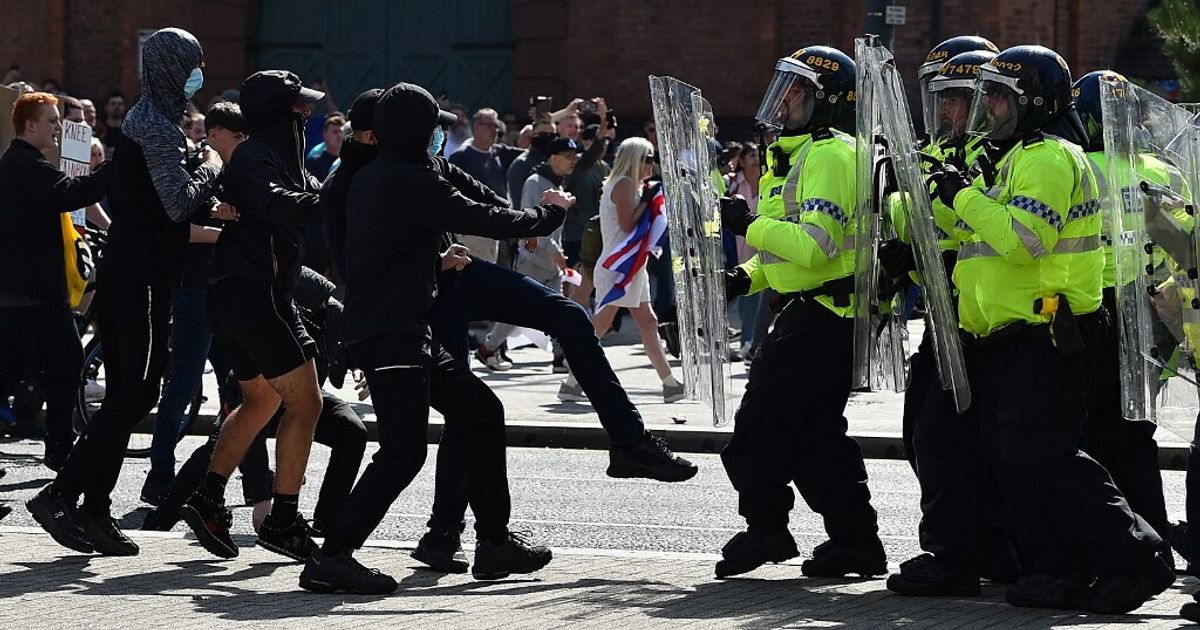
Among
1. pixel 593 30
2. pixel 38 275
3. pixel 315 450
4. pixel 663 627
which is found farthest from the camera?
pixel 593 30

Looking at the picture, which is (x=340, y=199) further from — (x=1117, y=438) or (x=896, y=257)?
(x=1117, y=438)

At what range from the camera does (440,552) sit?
7.65 meters

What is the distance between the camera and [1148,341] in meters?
6.48

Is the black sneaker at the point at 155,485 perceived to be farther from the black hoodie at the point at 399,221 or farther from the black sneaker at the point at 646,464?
the black hoodie at the point at 399,221

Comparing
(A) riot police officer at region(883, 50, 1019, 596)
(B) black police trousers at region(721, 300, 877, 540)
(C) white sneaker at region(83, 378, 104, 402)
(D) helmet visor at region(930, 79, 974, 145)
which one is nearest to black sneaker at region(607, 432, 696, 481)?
(B) black police trousers at region(721, 300, 877, 540)

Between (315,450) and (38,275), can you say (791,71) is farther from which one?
(315,450)

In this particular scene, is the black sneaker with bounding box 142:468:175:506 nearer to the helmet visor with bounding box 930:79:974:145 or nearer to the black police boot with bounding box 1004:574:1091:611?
the helmet visor with bounding box 930:79:974:145

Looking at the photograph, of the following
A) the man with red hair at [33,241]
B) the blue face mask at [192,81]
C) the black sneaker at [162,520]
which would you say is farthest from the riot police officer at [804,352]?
the man with red hair at [33,241]

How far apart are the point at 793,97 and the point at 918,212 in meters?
0.79

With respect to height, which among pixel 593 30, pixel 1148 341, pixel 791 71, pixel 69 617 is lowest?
pixel 69 617

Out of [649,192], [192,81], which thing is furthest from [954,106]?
[649,192]

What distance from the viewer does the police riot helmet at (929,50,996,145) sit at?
7109 mm

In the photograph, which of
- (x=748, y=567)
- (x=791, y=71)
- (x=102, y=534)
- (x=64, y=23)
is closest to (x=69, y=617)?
(x=102, y=534)

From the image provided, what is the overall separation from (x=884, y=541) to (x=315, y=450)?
13.7ft
